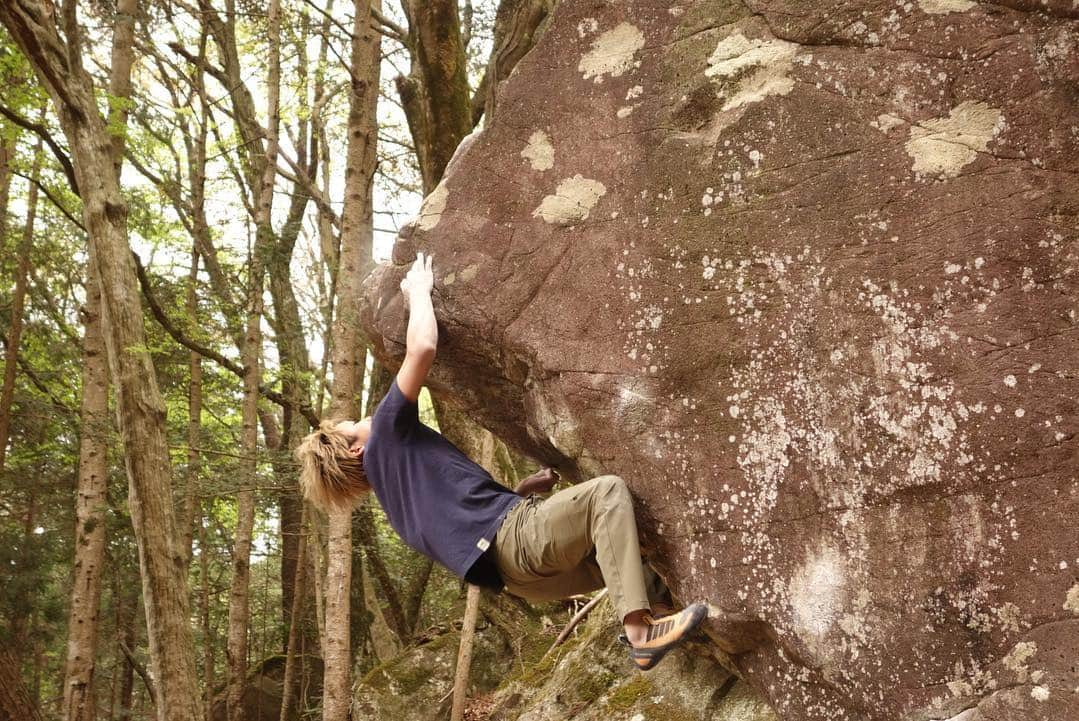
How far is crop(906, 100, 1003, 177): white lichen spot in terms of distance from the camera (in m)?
3.67

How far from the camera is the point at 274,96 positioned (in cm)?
1055

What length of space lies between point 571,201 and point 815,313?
1.35 m

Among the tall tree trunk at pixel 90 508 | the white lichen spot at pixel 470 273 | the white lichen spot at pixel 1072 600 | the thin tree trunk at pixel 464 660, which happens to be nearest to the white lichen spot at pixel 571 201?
the white lichen spot at pixel 470 273

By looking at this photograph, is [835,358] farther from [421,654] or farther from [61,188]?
[61,188]

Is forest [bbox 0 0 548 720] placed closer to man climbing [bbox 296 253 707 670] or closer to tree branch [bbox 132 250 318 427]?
tree branch [bbox 132 250 318 427]

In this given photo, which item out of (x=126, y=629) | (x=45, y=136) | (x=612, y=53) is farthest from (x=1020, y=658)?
(x=126, y=629)

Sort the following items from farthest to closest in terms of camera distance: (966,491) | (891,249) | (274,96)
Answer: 1. (274,96)
2. (891,249)
3. (966,491)

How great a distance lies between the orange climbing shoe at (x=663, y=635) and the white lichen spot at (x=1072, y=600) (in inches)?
53.8

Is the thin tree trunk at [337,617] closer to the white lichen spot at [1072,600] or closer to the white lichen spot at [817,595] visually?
the white lichen spot at [817,595]

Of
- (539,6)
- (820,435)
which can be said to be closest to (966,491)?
(820,435)

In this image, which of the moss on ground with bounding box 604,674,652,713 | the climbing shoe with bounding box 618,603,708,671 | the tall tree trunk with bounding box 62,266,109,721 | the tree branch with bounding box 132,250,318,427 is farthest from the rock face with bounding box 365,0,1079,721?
the tall tree trunk with bounding box 62,266,109,721

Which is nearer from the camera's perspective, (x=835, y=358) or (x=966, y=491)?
(x=966, y=491)

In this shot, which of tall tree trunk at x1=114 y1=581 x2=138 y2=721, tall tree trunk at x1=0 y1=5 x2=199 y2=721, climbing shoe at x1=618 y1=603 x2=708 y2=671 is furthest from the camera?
tall tree trunk at x1=114 y1=581 x2=138 y2=721

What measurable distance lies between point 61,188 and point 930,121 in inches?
458
